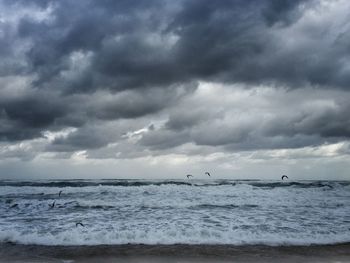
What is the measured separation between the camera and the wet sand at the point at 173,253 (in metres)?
10.3

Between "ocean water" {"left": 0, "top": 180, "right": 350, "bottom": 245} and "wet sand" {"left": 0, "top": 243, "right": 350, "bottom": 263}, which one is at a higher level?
"ocean water" {"left": 0, "top": 180, "right": 350, "bottom": 245}

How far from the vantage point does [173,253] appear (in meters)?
11.1

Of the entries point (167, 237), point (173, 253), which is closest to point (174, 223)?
point (167, 237)

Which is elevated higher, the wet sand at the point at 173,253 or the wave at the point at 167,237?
the wave at the point at 167,237

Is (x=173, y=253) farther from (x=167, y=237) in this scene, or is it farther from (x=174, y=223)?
(x=174, y=223)

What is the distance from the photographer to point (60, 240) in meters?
13.2

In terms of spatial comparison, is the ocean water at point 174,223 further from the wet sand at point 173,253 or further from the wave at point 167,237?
the wet sand at point 173,253

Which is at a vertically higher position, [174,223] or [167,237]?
[174,223]

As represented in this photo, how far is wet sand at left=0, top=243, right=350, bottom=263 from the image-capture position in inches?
404

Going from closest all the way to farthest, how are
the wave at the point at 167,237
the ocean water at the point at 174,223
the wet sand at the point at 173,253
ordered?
the wet sand at the point at 173,253 < the wave at the point at 167,237 < the ocean water at the point at 174,223

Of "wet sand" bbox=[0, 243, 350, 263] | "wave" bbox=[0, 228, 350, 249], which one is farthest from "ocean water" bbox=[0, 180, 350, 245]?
"wet sand" bbox=[0, 243, 350, 263]

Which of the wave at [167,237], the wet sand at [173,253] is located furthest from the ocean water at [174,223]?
the wet sand at [173,253]

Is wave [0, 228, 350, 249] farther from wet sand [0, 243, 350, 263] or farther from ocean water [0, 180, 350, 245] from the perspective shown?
wet sand [0, 243, 350, 263]

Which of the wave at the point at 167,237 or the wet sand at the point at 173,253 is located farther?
the wave at the point at 167,237
